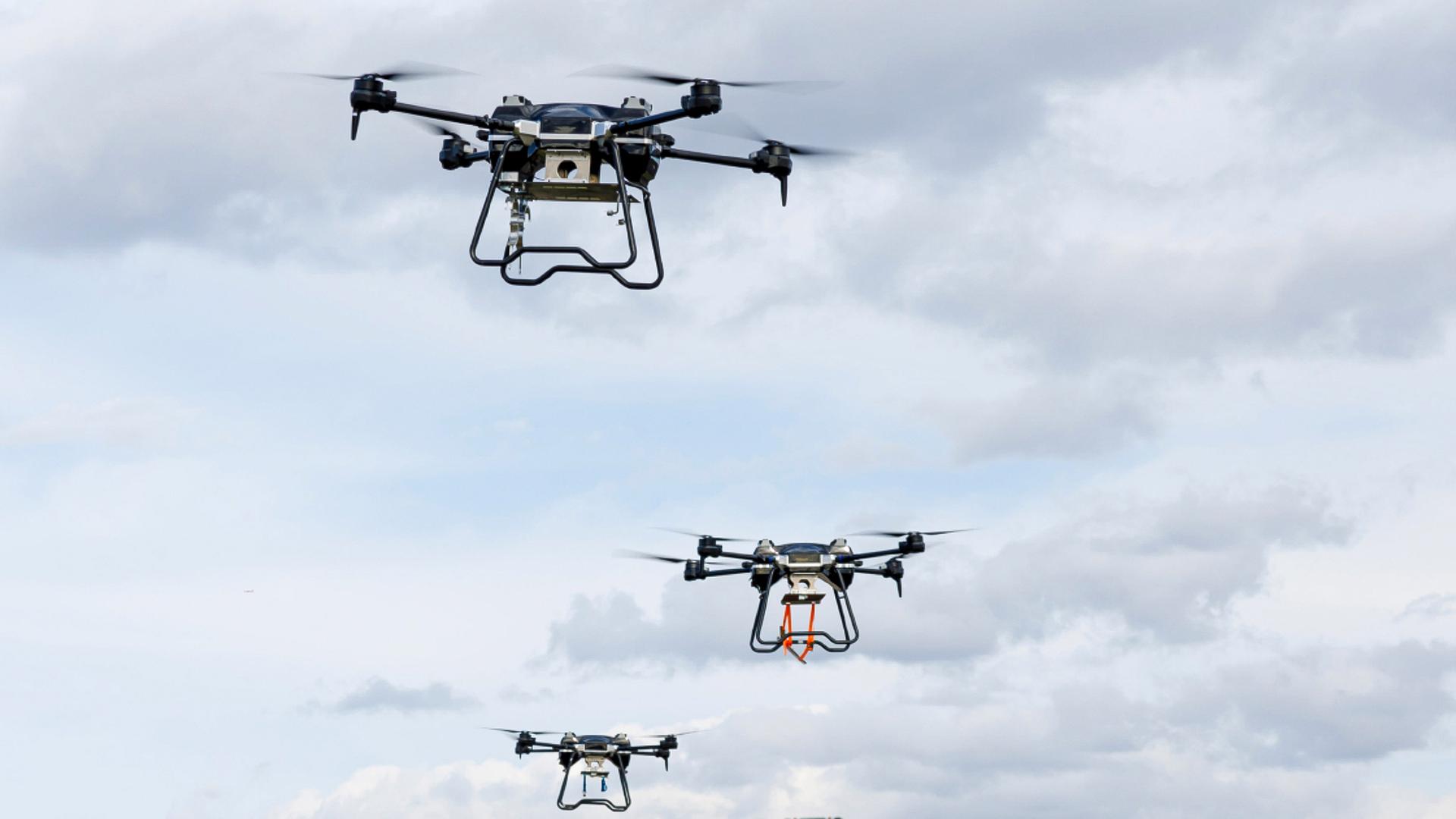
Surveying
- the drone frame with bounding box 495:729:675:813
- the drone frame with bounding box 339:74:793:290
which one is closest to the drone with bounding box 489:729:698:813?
the drone frame with bounding box 495:729:675:813

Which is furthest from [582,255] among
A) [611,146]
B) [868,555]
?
[868,555]

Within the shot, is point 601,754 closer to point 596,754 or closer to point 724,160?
point 596,754

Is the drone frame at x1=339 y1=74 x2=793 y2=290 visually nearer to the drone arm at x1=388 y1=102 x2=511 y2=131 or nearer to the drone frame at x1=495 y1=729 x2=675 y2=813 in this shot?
the drone arm at x1=388 y1=102 x2=511 y2=131

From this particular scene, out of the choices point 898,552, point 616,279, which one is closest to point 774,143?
point 616,279

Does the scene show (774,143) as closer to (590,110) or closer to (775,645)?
(590,110)

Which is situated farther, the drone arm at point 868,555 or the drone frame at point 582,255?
the drone arm at point 868,555

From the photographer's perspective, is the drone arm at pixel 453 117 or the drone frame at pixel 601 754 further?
the drone frame at pixel 601 754

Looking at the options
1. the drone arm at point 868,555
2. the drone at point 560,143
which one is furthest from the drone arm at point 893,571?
the drone at point 560,143

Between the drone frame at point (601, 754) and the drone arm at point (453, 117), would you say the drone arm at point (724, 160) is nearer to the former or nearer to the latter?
the drone arm at point (453, 117)

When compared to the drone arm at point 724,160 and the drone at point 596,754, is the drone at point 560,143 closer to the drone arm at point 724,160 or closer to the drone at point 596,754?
the drone arm at point 724,160
